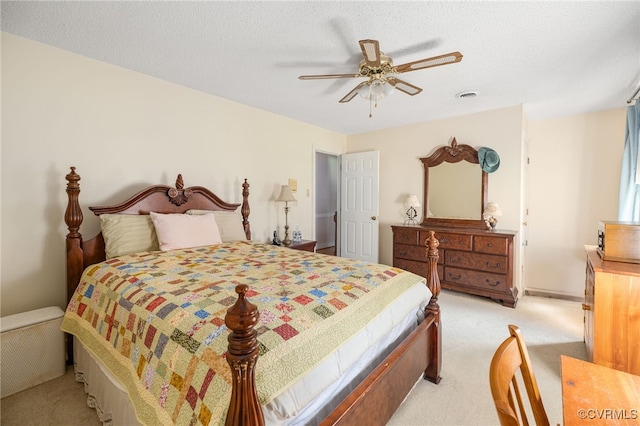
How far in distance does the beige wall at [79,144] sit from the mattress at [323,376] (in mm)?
843

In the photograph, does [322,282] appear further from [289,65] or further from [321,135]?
[321,135]

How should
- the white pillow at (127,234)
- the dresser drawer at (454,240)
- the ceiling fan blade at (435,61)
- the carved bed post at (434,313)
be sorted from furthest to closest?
the dresser drawer at (454,240) → the white pillow at (127,234) → the carved bed post at (434,313) → the ceiling fan blade at (435,61)

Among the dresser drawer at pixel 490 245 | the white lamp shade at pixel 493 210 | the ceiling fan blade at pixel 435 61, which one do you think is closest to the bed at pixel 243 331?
the ceiling fan blade at pixel 435 61

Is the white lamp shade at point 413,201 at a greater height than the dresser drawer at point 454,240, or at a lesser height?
greater

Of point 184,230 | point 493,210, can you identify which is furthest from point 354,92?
point 493,210

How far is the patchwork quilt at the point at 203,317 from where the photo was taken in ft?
3.26

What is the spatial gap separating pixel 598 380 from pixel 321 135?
440cm

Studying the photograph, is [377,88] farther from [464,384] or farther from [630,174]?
[630,174]

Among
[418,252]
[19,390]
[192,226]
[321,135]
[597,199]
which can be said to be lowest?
[19,390]

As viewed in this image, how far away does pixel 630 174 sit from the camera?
3.25m

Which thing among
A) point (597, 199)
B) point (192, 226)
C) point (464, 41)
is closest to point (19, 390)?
point (192, 226)

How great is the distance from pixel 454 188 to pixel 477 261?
1085 millimetres

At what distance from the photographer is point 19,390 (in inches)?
75.0
